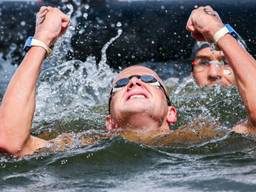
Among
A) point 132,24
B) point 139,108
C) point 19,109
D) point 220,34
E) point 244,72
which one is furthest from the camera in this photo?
point 132,24

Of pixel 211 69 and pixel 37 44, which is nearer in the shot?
pixel 37 44

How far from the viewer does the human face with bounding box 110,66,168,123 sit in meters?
6.14

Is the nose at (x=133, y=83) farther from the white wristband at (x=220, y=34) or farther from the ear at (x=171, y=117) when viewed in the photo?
the white wristband at (x=220, y=34)

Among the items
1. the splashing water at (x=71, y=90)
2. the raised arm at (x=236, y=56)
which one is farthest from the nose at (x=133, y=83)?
the splashing water at (x=71, y=90)

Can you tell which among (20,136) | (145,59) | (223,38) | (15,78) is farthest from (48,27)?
(145,59)

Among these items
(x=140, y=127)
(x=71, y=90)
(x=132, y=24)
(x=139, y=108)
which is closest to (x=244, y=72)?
(x=139, y=108)

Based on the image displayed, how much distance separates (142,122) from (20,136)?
1.25m

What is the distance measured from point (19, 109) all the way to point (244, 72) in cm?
148

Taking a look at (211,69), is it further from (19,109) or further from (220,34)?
(19,109)

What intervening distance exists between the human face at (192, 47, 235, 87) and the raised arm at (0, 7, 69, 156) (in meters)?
3.62

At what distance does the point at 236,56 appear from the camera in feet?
18.1

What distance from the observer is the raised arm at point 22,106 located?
17.1 ft

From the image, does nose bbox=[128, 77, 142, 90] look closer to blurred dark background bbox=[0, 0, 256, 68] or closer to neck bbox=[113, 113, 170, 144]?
neck bbox=[113, 113, 170, 144]

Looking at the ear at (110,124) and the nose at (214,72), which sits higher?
the nose at (214,72)
